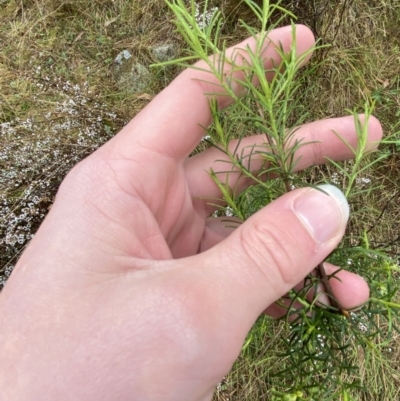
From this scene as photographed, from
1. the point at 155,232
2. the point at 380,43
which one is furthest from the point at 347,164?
the point at 155,232

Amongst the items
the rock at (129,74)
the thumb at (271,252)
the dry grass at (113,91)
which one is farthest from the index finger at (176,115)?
the rock at (129,74)

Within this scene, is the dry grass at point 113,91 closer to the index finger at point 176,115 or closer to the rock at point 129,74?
the rock at point 129,74

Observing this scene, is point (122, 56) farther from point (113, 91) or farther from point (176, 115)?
point (176, 115)

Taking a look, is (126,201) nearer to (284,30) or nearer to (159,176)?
(159,176)

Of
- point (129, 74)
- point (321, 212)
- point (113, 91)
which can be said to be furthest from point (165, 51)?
point (321, 212)

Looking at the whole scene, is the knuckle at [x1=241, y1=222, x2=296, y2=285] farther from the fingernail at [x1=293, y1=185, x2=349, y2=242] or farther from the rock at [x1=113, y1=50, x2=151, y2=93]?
the rock at [x1=113, y1=50, x2=151, y2=93]

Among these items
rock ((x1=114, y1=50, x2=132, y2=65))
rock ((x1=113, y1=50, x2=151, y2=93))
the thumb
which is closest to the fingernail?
the thumb
